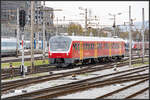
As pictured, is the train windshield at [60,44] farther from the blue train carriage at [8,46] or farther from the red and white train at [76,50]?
the blue train carriage at [8,46]

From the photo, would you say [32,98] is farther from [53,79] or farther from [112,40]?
[112,40]

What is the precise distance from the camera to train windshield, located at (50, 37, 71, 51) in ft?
97.4

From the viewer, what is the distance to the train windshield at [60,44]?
29.7 m

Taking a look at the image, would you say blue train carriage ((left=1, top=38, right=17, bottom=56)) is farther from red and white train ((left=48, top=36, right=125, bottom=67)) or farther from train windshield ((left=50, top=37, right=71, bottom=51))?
train windshield ((left=50, top=37, right=71, bottom=51))

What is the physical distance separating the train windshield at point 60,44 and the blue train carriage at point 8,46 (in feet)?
69.6

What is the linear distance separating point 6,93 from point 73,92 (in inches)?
117

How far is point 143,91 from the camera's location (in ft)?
51.1

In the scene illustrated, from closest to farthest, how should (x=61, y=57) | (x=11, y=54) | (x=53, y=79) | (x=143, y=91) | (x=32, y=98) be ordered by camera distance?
(x=32, y=98) < (x=143, y=91) < (x=53, y=79) < (x=61, y=57) < (x=11, y=54)

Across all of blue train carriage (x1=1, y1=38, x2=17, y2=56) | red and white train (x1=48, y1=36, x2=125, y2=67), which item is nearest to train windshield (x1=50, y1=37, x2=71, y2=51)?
red and white train (x1=48, y1=36, x2=125, y2=67)

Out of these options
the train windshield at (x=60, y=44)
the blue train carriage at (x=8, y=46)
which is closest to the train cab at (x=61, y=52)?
the train windshield at (x=60, y=44)

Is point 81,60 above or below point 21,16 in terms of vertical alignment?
below

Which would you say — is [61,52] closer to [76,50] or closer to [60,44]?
[60,44]

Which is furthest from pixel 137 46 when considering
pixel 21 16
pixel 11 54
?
pixel 21 16

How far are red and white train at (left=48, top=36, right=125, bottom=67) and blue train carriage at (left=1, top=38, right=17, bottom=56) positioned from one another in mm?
17946
